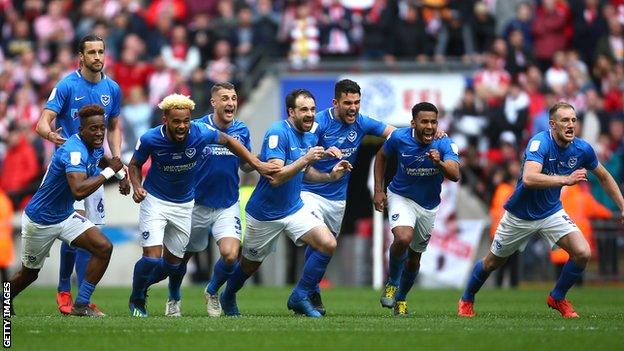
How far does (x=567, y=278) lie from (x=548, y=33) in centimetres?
1343

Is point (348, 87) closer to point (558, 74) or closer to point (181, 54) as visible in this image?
point (558, 74)

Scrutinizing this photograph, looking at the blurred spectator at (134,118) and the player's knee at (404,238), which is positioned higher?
the blurred spectator at (134,118)

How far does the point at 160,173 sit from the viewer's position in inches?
642

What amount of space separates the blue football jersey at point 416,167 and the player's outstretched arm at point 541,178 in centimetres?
85

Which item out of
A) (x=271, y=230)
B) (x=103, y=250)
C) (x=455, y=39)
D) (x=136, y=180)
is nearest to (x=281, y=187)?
(x=271, y=230)

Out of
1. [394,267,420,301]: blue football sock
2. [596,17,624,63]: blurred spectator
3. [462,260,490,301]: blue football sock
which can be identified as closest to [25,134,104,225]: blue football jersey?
[394,267,420,301]: blue football sock

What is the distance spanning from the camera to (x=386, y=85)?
2783cm

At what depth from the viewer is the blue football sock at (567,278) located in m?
16.6

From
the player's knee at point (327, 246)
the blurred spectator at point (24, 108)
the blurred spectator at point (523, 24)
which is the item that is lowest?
the player's knee at point (327, 246)

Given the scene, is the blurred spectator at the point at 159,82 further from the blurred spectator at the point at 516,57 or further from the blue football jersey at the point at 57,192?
the blue football jersey at the point at 57,192

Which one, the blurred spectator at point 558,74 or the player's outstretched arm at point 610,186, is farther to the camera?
the blurred spectator at point 558,74

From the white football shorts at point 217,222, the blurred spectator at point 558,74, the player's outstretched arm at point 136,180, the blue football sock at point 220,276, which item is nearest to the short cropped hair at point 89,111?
the player's outstretched arm at point 136,180

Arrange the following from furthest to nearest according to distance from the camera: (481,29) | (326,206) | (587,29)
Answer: (481,29), (587,29), (326,206)

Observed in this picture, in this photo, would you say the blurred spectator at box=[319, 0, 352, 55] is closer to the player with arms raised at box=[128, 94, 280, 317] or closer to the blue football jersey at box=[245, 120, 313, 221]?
the blue football jersey at box=[245, 120, 313, 221]
